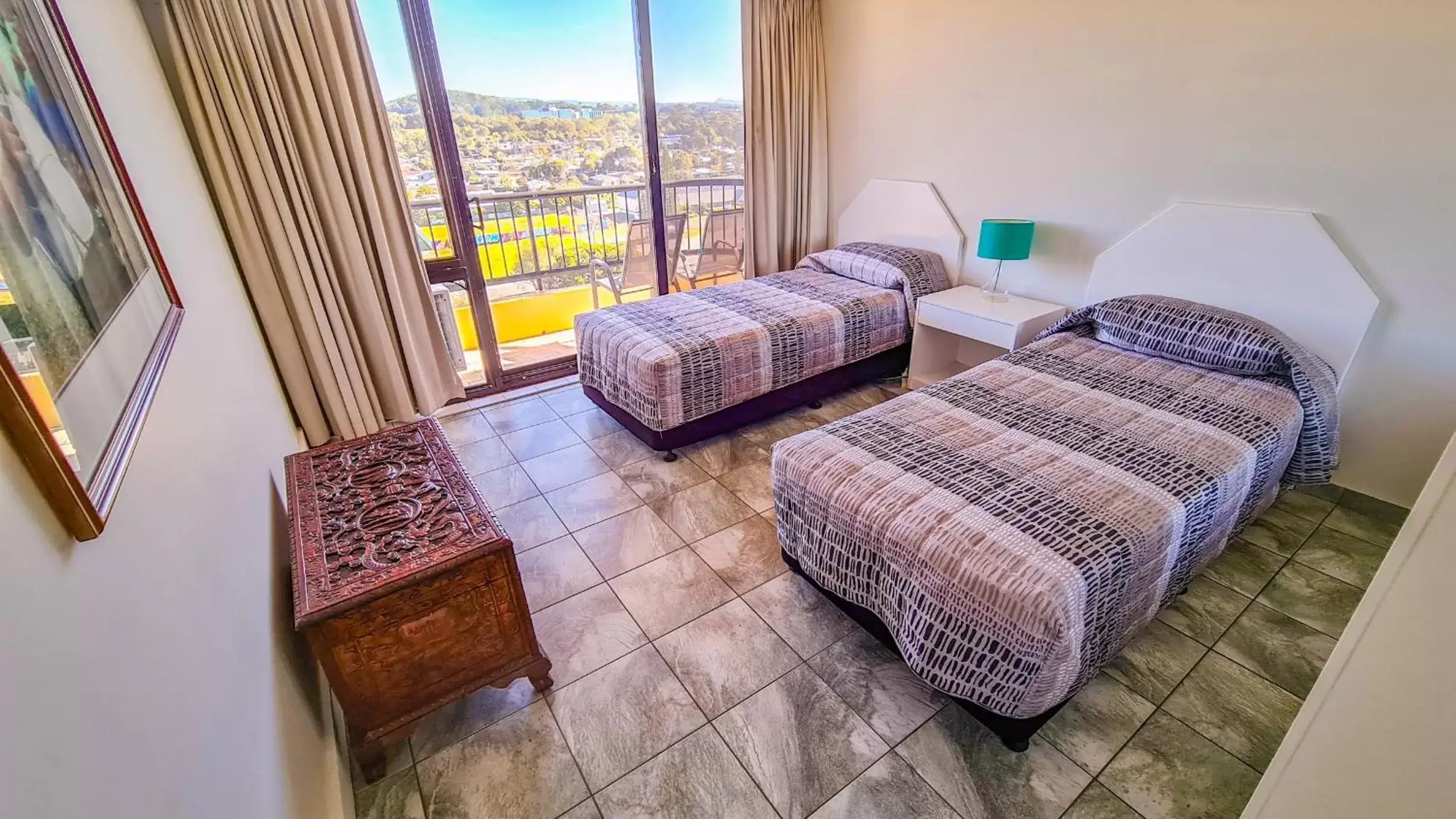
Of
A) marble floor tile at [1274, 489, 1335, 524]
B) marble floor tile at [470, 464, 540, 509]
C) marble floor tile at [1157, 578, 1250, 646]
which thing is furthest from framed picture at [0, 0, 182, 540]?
marble floor tile at [1274, 489, 1335, 524]

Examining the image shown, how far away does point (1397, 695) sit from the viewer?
689 millimetres

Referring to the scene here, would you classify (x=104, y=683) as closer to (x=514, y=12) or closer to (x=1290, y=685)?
(x=1290, y=685)

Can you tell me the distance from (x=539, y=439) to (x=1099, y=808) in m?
2.63

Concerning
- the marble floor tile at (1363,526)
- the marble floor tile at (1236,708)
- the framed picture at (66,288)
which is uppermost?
the framed picture at (66,288)

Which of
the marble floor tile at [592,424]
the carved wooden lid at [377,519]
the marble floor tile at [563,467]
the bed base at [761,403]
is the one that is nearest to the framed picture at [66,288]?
the carved wooden lid at [377,519]

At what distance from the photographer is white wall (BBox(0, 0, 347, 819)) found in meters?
0.55

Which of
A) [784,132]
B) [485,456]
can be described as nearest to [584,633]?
[485,456]

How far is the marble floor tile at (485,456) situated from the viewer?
285 centimetres

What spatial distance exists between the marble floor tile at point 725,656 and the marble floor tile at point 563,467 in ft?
3.50

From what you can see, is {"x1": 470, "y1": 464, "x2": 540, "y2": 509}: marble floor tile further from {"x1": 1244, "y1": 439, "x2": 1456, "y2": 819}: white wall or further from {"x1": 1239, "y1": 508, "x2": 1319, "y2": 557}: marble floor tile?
{"x1": 1239, "y1": 508, "x2": 1319, "y2": 557}: marble floor tile

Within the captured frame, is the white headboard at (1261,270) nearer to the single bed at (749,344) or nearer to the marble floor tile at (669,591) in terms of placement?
the single bed at (749,344)

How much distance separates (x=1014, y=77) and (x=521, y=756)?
3.48m

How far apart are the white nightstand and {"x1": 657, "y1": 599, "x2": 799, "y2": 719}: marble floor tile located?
1.68 metres

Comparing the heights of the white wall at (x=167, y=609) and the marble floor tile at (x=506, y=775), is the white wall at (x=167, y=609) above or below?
above
